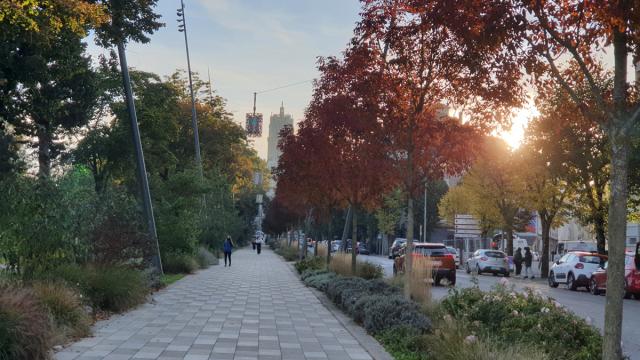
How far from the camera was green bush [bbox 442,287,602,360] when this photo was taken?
8406 millimetres

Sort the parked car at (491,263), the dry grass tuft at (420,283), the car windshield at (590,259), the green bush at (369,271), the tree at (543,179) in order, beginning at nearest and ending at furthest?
1. the dry grass tuft at (420,283)
2. the green bush at (369,271)
3. the car windshield at (590,259)
4. the tree at (543,179)
5. the parked car at (491,263)

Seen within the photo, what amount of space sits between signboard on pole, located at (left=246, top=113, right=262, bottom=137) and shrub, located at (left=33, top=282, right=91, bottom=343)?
39630mm

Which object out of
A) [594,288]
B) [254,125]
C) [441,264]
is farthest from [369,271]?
[254,125]

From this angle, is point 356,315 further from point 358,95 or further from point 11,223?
point 11,223

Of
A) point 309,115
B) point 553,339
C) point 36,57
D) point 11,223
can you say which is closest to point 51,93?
point 36,57

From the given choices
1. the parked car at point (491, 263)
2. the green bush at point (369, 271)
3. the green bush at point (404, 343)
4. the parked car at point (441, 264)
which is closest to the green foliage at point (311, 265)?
the parked car at point (441, 264)

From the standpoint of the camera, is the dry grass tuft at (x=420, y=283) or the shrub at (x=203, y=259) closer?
the dry grass tuft at (x=420, y=283)

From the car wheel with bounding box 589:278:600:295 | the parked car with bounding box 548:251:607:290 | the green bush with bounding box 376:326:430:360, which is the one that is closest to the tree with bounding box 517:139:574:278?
the parked car with bounding box 548:251:607:290

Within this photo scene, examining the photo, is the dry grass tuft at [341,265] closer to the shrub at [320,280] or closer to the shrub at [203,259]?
the shrub at [320,280]

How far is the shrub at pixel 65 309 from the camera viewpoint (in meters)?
10.2

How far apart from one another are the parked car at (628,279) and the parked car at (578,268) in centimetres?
133

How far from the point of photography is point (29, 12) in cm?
1165

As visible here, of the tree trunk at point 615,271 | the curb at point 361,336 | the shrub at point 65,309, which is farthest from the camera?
the shrub at point 65,309

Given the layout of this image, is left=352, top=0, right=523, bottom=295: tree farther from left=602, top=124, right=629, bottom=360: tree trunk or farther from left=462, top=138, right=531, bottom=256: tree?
left=462, top=138, right=531, bottom=256: tree
